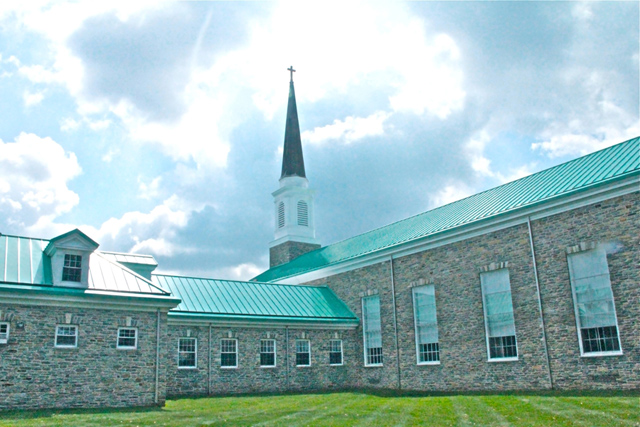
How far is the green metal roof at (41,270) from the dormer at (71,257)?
1.09 ft

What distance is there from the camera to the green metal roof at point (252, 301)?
2944cm

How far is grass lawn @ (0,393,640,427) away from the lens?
48.6ft

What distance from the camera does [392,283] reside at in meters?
31.1

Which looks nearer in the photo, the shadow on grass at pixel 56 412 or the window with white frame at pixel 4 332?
the shadow on grass at pixel 56 412

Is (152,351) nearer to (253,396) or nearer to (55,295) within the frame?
(55,295)

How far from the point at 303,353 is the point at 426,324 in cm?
682

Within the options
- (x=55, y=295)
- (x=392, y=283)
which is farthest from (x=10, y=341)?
(x=392, y=283)

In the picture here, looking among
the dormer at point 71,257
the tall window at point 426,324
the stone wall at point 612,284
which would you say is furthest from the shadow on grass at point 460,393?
the dormer at point 71,257

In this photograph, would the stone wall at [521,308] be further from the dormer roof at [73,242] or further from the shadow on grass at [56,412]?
the dormer roof at [73,242]

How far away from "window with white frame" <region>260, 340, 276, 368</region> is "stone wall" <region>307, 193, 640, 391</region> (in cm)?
528

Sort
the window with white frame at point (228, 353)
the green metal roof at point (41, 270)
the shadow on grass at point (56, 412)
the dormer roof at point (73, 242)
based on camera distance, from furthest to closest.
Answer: the window with white frame at point (228, 353) < the dormer roof at point (73, 242) < the green metal roof at point (41, 270) < the shadow on grass at point (56, 412)

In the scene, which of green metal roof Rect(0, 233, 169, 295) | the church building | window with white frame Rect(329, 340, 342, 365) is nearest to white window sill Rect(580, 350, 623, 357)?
the church building

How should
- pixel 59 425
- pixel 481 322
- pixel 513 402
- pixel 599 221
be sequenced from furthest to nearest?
pixel 481 322 < pixel 599 221 < pixel 513 402 < pixel 59 425

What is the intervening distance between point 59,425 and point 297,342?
16849 millimetres
